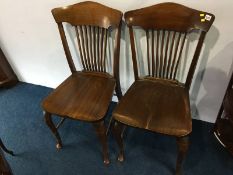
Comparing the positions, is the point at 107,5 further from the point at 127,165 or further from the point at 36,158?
the point at 36,158

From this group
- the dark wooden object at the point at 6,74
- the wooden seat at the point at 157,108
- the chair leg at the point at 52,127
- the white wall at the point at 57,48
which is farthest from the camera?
the dark wooden object at the point at 6,74

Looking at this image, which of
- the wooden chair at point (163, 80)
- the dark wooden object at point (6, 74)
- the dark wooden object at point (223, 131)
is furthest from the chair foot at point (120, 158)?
the dark wooden object at point (6, 74)

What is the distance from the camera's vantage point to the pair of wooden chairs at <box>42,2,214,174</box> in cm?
131

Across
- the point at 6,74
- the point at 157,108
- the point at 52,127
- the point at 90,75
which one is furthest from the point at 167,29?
the point at 6,74

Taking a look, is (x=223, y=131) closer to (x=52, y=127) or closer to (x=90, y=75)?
(x=90, y=75)

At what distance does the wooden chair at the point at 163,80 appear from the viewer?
4.22 ft

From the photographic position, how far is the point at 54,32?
1.83 meters

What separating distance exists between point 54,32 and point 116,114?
0.87 meters

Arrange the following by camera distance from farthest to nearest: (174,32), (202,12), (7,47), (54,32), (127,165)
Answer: (7,47) → (54,32) → (127,165) → (174,32) → (202,12)

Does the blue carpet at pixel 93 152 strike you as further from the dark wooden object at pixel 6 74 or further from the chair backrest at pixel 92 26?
the chair backrest at pixel 92 26

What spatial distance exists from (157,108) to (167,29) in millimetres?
452

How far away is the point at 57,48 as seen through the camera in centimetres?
193

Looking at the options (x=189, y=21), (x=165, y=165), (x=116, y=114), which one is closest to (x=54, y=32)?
(x=116, y=114)

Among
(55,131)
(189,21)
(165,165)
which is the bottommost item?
(165,165)
